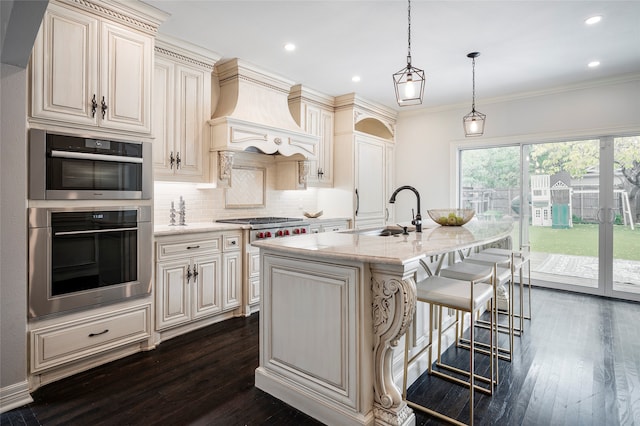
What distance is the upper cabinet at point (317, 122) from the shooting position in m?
4.95

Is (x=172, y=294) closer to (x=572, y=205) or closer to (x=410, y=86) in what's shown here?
(x=410, y=86)

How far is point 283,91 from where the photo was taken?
4.64 meters

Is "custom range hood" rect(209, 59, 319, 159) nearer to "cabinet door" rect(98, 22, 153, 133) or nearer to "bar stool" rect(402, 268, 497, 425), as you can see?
"cabinet door" rect(98, 22, 153, 133)

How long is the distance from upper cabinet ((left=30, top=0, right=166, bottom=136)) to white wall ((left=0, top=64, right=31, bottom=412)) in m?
0.16

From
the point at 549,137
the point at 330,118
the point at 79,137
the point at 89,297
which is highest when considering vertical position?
the point at 330,118

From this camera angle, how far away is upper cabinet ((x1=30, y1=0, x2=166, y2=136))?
2.38 meters

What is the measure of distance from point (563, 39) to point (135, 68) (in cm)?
392

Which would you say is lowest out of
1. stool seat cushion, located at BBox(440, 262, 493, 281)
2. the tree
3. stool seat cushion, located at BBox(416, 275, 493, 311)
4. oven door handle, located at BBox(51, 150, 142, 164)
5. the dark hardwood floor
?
the dark hardwood floor

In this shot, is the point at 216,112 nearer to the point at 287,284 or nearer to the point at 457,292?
the point at 287,284

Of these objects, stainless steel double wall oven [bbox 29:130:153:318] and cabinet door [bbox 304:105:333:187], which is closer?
stainless steel double wall oven [bbox 29:130:153:318]

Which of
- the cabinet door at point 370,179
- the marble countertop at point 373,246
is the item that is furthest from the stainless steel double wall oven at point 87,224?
the cabinet door at point 370,179

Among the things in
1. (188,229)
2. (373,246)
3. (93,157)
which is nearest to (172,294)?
(188,229)

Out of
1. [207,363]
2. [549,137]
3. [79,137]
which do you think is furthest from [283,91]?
[549,137]

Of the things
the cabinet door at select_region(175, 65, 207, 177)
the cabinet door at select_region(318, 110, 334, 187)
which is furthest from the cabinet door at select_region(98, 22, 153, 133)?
the cabinet door at select_region(318, 110, 334, 187)
